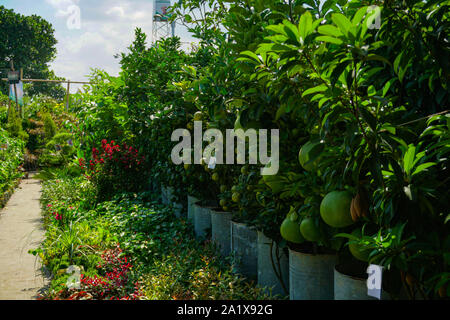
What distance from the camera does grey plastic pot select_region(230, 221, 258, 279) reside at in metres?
3.31

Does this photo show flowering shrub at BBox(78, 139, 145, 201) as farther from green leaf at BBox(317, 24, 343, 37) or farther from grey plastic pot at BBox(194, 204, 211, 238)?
green leaf at BBox(317, 24, 343, 37)

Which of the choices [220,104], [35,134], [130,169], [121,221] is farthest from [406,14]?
[35,134]

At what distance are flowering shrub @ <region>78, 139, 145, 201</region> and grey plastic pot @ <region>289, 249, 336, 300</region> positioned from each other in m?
4.98

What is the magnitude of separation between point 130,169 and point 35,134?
31.4 feet

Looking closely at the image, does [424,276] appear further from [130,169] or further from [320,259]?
[130,169]

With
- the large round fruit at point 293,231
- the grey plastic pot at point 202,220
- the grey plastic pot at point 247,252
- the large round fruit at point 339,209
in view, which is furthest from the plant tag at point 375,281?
the grey plastic pot at point 202,220

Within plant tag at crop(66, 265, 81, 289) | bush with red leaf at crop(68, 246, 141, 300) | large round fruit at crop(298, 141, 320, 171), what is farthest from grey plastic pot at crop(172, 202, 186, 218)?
large round fruit at crop(298, 141, 320, 171)

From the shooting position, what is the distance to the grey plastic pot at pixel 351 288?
1.91 meters

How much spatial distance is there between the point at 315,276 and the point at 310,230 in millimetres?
524

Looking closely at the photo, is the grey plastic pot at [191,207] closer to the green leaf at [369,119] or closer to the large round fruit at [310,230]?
the large round fruit at [310,230]

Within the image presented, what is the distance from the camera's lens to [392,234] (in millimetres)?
1463

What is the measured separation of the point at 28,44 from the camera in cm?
3691

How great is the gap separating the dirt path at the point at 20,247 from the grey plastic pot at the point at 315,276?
7.90 feet

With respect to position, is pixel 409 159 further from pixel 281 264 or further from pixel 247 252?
pixel 247 252
